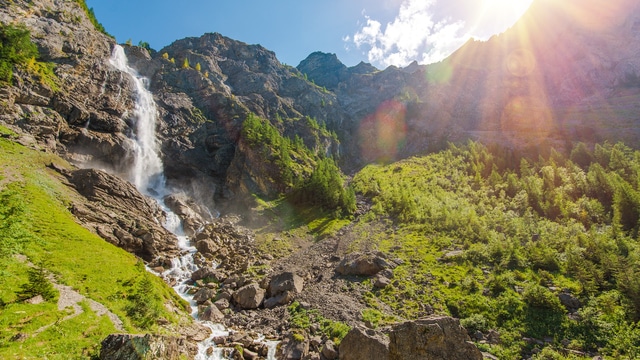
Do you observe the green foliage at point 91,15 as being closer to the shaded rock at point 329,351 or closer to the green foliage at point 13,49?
the green foliage at point 13,49

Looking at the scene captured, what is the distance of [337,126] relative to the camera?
16488cm

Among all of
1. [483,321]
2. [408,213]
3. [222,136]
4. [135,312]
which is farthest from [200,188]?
[483,321]

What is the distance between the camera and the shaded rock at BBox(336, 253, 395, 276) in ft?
135

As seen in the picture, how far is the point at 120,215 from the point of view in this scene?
46938 mm

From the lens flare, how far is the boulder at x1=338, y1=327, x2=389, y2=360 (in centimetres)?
12074

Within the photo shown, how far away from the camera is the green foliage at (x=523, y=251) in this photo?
26.0 metres

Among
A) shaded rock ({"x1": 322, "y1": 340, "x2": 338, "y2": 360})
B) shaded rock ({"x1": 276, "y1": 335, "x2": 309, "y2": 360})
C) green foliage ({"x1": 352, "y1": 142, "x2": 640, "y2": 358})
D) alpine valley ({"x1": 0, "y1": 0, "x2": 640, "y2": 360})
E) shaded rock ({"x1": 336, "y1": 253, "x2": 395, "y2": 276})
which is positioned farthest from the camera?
shaded rock ({"x1": 336, "y1": 253, "x2": 395, "y2": 276})

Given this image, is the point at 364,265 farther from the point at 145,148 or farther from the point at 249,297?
the point at 145,148

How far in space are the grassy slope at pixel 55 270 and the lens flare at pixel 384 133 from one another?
11944 centimetres

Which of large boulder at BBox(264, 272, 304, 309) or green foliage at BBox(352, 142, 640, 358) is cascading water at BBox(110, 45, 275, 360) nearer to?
large boulder at BBox(264, 272, 304, 309)

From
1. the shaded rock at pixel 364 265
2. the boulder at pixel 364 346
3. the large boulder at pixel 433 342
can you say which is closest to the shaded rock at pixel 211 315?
the boulder at pixel 364 346

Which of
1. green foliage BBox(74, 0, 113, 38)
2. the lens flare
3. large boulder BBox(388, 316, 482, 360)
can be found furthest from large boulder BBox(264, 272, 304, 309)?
green foliage BBox(74, 0, 113, 38)

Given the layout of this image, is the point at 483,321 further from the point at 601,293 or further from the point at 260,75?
the point at 260,75

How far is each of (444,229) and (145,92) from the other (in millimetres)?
96065
